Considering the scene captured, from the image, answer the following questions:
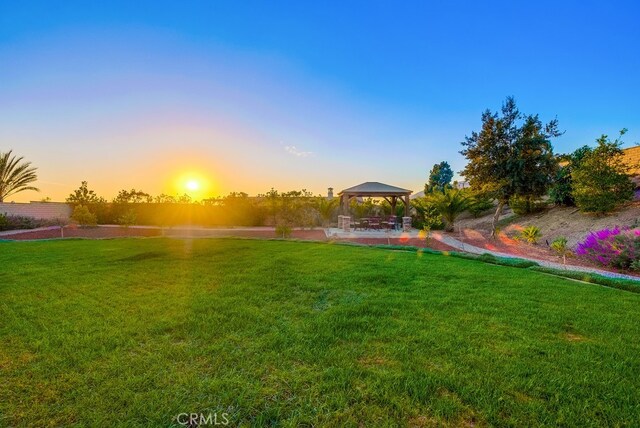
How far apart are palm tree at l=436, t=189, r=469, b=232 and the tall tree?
2.25 metres

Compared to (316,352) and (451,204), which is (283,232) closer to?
(451,204)

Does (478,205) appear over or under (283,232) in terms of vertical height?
over

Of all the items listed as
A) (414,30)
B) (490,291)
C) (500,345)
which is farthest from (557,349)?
(414,30)

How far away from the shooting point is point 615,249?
6629 millimetres

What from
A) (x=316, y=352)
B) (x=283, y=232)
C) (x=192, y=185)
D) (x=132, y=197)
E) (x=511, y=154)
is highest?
(x=511, y=154)

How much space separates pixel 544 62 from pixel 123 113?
44.1ft

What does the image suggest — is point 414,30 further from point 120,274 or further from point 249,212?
point 249,212

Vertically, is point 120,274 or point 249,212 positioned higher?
point 249,212

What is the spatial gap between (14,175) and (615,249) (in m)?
31.1

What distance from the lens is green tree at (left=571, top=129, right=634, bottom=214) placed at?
10992mm

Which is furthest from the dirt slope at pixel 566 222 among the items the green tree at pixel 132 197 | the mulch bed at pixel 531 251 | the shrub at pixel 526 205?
the green tree at pixel 132 197

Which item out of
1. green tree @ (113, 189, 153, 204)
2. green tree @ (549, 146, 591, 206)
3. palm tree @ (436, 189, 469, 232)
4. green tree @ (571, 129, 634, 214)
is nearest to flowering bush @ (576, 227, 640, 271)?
green tree @ (571, 129, 634, 214)

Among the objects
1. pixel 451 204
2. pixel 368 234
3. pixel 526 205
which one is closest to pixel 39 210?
pixel 368 234

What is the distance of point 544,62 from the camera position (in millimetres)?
9008
